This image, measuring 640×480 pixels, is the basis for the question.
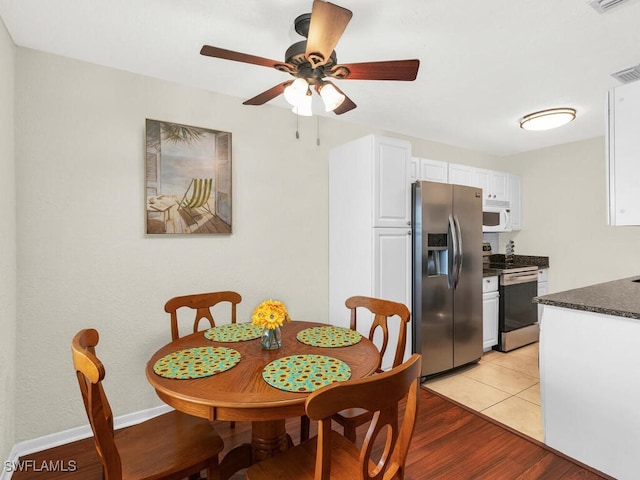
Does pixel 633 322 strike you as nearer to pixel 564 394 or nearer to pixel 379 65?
pixel 564 394

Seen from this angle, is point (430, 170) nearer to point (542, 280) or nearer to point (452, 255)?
point (452, 255)

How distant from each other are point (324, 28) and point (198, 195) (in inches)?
64.2

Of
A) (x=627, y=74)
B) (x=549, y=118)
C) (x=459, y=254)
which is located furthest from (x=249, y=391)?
(x=549, y=118)

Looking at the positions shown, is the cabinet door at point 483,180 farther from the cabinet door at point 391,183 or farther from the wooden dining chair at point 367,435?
the wooden dining chair at point 367,435

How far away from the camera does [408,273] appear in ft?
9.76

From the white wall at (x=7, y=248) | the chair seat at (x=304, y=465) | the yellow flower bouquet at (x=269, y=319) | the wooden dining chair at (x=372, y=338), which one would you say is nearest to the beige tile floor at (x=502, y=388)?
the wooden dining chair at (x=372, y=338)

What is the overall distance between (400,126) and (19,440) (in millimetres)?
3921

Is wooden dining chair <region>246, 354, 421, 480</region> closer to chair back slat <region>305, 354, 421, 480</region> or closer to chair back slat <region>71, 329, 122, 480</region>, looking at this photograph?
chair back slat <region>305, 354, 421, 480</region>

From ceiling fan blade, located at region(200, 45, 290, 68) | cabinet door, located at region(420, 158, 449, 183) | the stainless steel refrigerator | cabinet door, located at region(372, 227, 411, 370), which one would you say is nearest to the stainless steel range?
the stainless steel refrigerator

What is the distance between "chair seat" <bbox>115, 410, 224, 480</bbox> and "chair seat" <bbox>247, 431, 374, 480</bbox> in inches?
9.3

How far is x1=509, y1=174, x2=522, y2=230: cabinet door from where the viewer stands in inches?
178

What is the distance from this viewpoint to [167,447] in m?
1.34

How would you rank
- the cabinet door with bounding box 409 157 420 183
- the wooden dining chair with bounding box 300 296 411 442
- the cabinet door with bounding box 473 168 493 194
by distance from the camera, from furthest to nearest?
the cabinet door with bounding box 473 168 493 194 → the cabinet door with bounding box 409 157 420 183 → the wooden dining chair with bounding box 300 296 411 442

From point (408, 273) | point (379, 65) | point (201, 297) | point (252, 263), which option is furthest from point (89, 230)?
point (408, 273)
